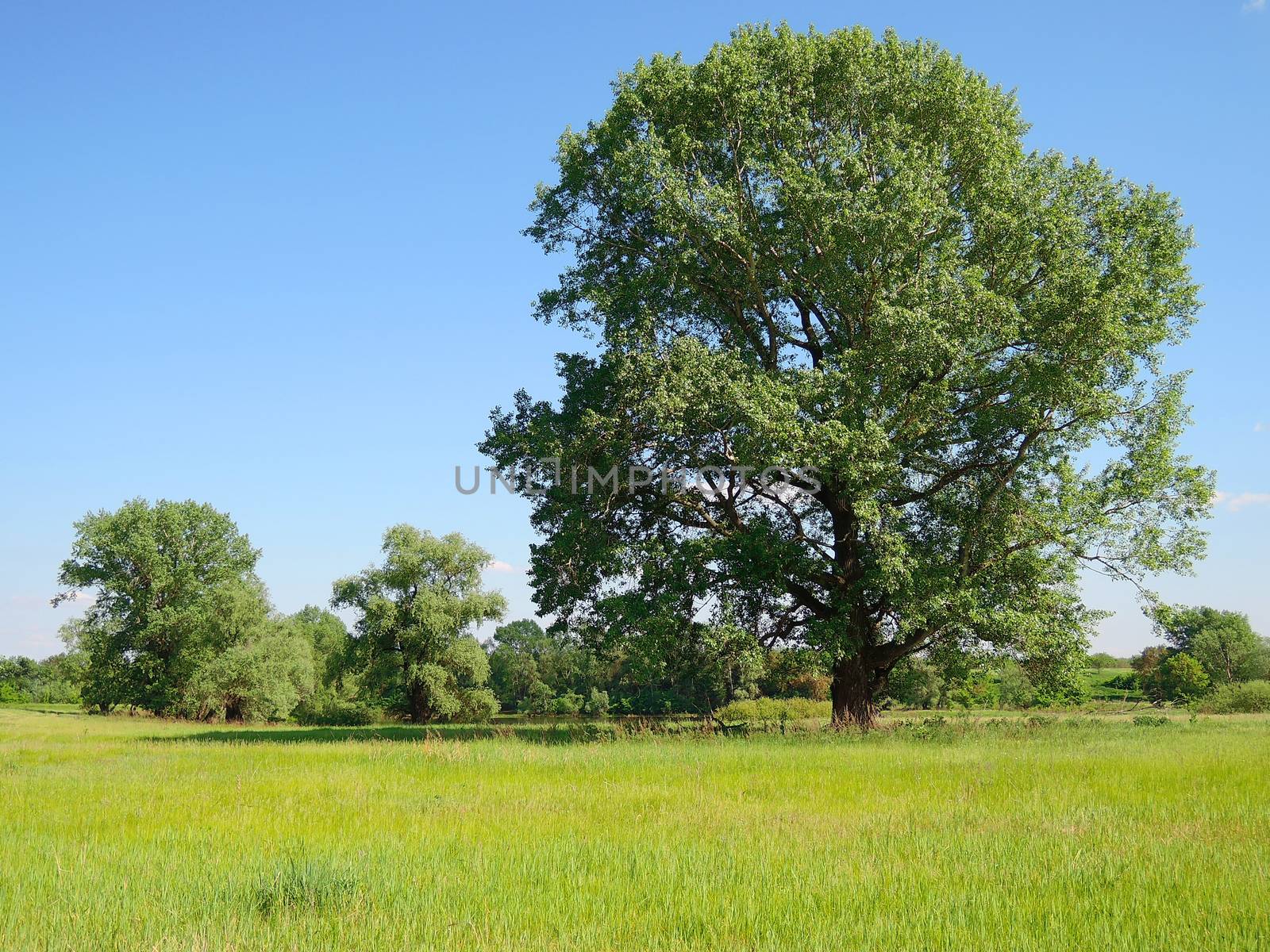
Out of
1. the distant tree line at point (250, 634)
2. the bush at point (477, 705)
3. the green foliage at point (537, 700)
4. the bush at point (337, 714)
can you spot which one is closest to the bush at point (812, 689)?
the distant tree line at point (250, 634)

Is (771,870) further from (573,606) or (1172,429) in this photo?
(1172,429)

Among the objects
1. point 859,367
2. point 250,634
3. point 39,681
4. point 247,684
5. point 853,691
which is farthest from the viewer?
point 39,681

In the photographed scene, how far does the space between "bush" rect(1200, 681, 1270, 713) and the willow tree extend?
3123 centimetres

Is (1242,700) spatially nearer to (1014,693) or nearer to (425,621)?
(1014,693)

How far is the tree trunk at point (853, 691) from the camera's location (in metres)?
26.2

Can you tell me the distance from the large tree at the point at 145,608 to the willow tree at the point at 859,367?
1469 inches

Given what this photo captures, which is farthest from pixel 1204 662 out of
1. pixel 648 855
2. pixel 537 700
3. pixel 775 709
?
pixel 648 855

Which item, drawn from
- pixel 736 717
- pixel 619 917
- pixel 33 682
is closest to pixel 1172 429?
pixel 736 717

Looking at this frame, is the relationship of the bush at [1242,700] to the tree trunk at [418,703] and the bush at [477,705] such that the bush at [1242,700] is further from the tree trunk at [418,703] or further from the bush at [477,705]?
the tree trunk at [418,703]

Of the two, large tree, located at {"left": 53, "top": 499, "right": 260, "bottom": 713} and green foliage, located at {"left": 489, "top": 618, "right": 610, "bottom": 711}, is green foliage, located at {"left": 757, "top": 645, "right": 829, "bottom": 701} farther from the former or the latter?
green foliage, located at {"left": 489, "top": 618, "right": 610, "bottom": 711}

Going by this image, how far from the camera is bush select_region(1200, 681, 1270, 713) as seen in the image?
4641 cm

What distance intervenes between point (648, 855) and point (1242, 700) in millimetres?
53411

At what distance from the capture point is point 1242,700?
47250 mm

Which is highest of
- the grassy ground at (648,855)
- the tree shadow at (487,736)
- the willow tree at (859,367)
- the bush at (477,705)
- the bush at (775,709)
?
the willow tree at (859,367)
